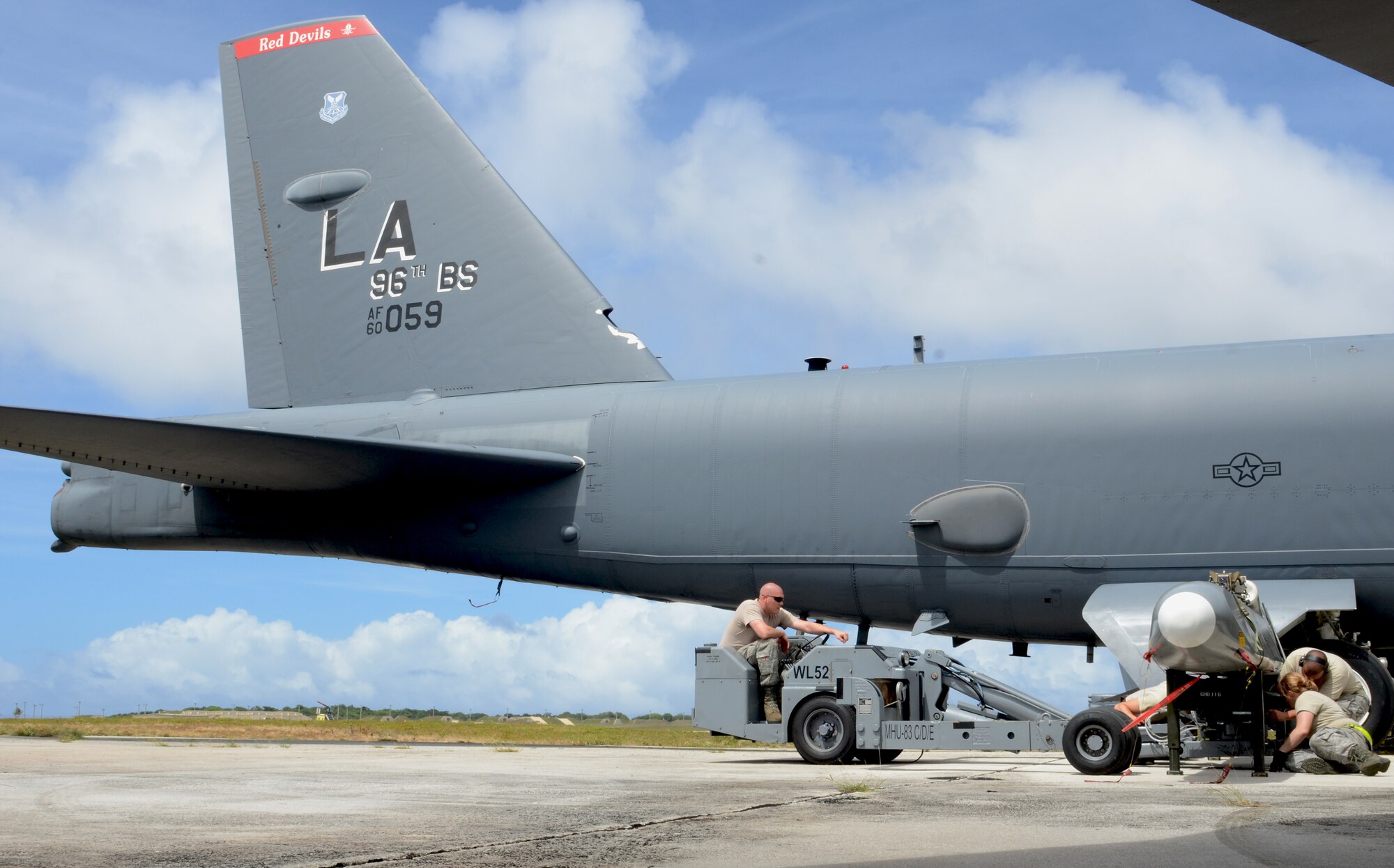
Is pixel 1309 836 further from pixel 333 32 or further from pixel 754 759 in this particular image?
pixel 333 32

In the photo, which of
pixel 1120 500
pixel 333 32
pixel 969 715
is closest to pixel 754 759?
pixel 969 715

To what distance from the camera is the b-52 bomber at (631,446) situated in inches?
453

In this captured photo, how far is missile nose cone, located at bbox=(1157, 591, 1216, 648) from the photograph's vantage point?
8.41 meters

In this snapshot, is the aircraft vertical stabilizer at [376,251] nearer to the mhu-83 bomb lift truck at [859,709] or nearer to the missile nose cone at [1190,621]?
the mhu-83 bomb lift truck at [859,709]

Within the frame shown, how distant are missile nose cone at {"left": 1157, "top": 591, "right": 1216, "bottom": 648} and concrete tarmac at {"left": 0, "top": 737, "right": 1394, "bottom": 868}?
90cm

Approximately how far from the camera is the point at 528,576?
14.2 m

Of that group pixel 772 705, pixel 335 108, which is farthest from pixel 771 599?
pixel 335 108

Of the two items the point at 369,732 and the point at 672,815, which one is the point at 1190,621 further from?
the point at 369,732

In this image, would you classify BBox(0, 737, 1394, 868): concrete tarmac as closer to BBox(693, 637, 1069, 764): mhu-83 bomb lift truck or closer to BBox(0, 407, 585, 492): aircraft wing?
BBox(693, 637, 1069, 764): mhu-83 bomb lift truck

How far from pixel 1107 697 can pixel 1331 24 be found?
8.06 m

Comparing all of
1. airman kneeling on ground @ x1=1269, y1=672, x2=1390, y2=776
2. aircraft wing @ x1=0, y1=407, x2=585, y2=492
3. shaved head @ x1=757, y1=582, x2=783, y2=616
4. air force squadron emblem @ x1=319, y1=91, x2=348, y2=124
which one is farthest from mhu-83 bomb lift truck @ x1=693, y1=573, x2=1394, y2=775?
air force squadron emblem @ x1=319, y1=91, x2=348, y2=124

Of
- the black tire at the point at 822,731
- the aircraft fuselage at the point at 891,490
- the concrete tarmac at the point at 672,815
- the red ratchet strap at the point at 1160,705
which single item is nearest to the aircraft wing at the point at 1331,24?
the concrete tarmac at the point at 672,815

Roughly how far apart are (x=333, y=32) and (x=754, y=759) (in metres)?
11.1

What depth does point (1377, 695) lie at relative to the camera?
1070 cm
